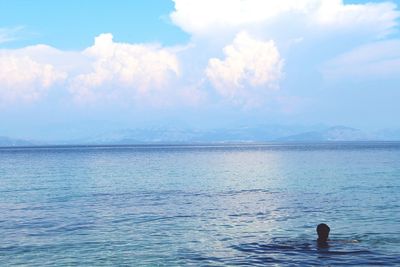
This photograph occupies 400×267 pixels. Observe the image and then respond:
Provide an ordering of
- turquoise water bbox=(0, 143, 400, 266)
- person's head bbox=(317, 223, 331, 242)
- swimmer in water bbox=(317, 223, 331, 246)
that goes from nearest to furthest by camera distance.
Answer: turquoise water bbox=(0, 143, 400, 266) < person's head bbox=(317, 223, 331, 242) < swimmer in water bbox=(317, 223, 331, 246)

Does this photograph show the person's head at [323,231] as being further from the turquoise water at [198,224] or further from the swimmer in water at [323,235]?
the turquoise water at [198,224]

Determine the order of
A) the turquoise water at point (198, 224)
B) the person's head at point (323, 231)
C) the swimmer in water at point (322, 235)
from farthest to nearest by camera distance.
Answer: the swimmer in water at point (322, 235) → the person's head at point (323, 231) → the turquoise water at point (198, 224)

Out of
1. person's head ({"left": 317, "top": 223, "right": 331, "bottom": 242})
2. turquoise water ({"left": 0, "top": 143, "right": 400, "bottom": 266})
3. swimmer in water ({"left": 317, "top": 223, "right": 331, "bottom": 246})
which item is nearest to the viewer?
turquoise water ({"left": 0, "top": 143, "right": 400, "bottom": 266})

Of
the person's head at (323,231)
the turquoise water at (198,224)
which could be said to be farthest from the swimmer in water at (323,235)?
the turquoise water at (198,224)

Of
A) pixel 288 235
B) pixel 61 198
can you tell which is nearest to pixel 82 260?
pixel 288 235

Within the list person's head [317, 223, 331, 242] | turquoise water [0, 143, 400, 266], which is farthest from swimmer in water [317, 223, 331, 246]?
turquoise water [0, 143, 400, 266]

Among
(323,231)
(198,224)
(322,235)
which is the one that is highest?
(323,231)

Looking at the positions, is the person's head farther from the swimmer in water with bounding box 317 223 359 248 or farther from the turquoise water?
the turquoise water

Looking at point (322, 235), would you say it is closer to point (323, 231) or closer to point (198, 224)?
point (323, 231)

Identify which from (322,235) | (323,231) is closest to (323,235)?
(322,235)

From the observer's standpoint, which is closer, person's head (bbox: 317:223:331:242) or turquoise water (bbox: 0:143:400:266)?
turquoise water (bbox: 0:143:400:266)

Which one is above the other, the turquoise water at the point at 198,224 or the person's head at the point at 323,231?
the person's head at the point at 323,231

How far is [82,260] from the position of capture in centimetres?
3195

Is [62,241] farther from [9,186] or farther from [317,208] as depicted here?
[9,186]
